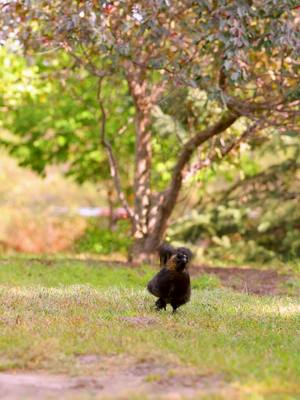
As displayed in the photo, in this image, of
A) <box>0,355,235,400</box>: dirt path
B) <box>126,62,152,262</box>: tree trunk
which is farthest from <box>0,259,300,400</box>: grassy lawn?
<box>126,62,152,262</box>: tree trunk

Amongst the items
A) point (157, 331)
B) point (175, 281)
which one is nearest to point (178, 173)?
point (175, 281)

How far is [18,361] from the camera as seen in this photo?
27.7ft

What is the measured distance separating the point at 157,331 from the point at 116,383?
6.96 ft

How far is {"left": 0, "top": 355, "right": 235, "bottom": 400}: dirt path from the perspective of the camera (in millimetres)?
7377

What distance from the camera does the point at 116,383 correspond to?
7844 millimetres

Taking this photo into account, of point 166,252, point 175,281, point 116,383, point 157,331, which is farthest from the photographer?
point 166,252

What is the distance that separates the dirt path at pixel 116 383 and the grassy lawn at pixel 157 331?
0.53 feet

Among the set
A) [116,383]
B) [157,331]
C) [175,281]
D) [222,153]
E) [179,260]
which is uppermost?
[222,153]

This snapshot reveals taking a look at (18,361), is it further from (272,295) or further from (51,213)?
(51,213)

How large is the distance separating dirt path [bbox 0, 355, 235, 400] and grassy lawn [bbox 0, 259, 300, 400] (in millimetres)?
161

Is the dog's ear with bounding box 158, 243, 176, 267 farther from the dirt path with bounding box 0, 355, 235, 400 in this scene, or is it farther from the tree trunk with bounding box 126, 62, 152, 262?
the tree trunk with bounding box 126, 62, 152, 262

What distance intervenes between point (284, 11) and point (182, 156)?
5.28 metres

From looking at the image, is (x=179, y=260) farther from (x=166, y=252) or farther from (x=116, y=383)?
(x=116, y=383)

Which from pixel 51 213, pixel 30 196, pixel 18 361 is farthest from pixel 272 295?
pixel 30 196
